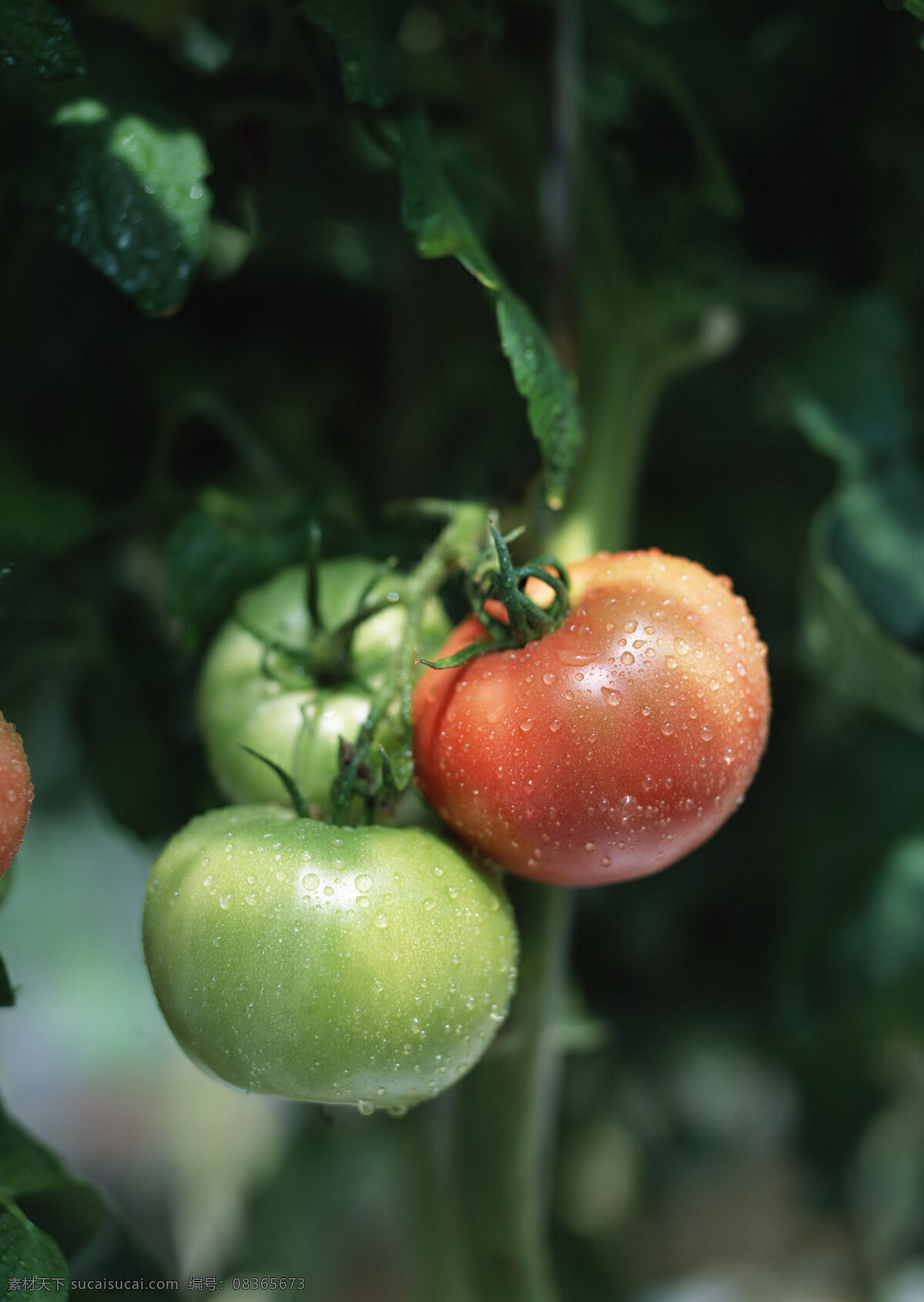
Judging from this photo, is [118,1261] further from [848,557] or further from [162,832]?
[848,557]

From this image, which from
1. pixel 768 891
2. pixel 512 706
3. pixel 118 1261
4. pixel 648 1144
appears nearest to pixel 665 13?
pixel 512 706

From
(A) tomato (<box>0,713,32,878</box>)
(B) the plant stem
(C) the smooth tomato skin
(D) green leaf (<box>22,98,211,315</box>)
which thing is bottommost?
(B) the plant stem

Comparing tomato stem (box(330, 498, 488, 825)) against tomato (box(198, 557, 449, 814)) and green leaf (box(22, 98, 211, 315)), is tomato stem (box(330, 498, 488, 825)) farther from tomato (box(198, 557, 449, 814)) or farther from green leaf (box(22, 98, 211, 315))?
green leaf (box(22, 98, 211, 315))

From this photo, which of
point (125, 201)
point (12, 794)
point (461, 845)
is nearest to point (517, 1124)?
point (461, 845)

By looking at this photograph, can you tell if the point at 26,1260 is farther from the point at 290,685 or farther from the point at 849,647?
Result: the point at 849,647

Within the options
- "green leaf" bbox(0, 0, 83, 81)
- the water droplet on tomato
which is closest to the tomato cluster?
the water droplet on tomato

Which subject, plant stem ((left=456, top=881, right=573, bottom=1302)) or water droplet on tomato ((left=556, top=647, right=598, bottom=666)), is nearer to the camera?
water droplet on tomato ((left=556, top=647, right=598, bottom=666))

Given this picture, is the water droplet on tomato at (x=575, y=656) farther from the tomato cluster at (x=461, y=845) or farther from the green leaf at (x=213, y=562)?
the green leaf at (x=213, y=562)
